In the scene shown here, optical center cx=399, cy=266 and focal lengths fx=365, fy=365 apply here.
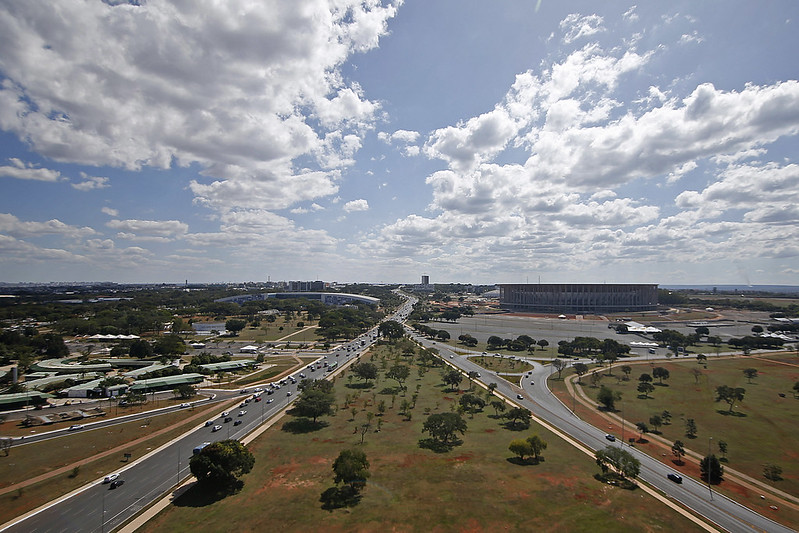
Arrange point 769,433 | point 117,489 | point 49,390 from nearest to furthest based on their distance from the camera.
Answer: point 117,489 < point 769,433 < point 49,390

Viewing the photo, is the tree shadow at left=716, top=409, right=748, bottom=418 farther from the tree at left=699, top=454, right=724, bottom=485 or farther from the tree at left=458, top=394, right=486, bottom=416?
the tree at left=458, top=394, right=486, bottom=416

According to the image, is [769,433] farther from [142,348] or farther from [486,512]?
[142,348]

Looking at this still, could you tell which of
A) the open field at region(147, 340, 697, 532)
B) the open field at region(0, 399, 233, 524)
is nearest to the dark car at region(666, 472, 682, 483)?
the open field at region(147, 340, 697, 532)

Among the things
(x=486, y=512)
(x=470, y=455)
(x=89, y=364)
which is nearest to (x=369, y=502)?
(x=486, y=512)

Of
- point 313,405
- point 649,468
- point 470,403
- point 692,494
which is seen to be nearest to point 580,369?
point 470,403

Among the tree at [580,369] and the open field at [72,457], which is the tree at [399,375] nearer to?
the open field at [72,457]

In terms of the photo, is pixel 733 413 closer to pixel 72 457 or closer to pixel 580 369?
pixel 580 369

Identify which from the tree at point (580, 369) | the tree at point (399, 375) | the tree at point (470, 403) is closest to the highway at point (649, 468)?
the tree at point (580, 369)
